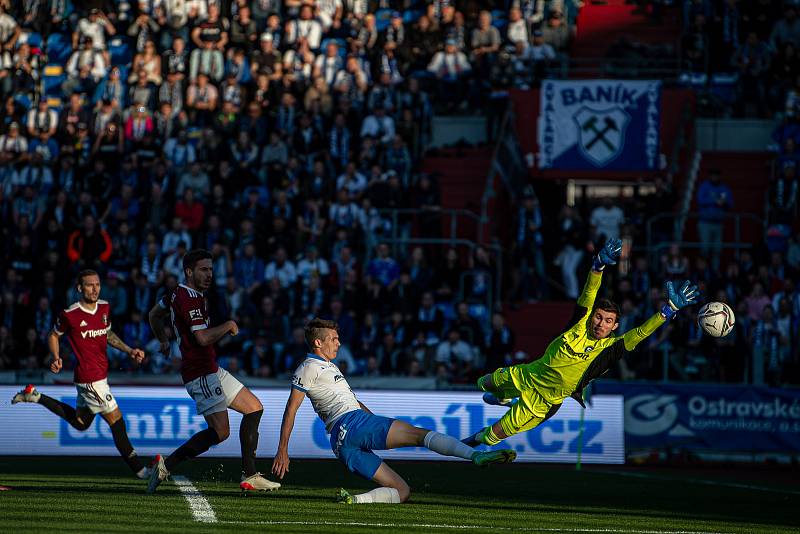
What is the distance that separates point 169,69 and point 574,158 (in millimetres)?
8846

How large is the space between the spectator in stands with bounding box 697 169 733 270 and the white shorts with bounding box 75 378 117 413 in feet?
44.1

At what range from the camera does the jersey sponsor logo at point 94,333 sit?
13539mm

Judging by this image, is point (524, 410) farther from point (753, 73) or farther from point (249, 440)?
point (753, 73)

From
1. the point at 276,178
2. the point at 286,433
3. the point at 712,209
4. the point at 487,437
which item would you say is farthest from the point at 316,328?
the point at 712,209

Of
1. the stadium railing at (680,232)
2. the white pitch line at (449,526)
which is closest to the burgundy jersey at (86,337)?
the white pitch line at (449,526)

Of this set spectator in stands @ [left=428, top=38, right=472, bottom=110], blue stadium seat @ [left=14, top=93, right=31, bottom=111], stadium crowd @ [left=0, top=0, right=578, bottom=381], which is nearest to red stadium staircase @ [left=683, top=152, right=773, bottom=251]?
stadium crowd @ [left=0, top=0, right=578, bottom=381]

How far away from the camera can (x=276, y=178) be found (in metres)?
25.4

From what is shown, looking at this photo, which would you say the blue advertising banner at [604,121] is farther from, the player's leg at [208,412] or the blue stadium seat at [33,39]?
the player's leg at [208,412]

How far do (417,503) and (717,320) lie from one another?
3.67 m

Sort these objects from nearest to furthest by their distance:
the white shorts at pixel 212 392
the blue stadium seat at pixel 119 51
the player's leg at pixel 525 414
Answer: the white shorts at pixel 212 392
the player's leg at pixel 525 414
the blue stadium seat at pixel 119 51

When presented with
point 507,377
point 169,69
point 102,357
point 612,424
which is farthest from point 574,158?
point 102,357

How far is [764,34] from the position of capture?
1107 inches

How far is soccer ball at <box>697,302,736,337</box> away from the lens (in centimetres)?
1345

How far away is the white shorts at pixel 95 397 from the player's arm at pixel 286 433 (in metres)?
2.86
